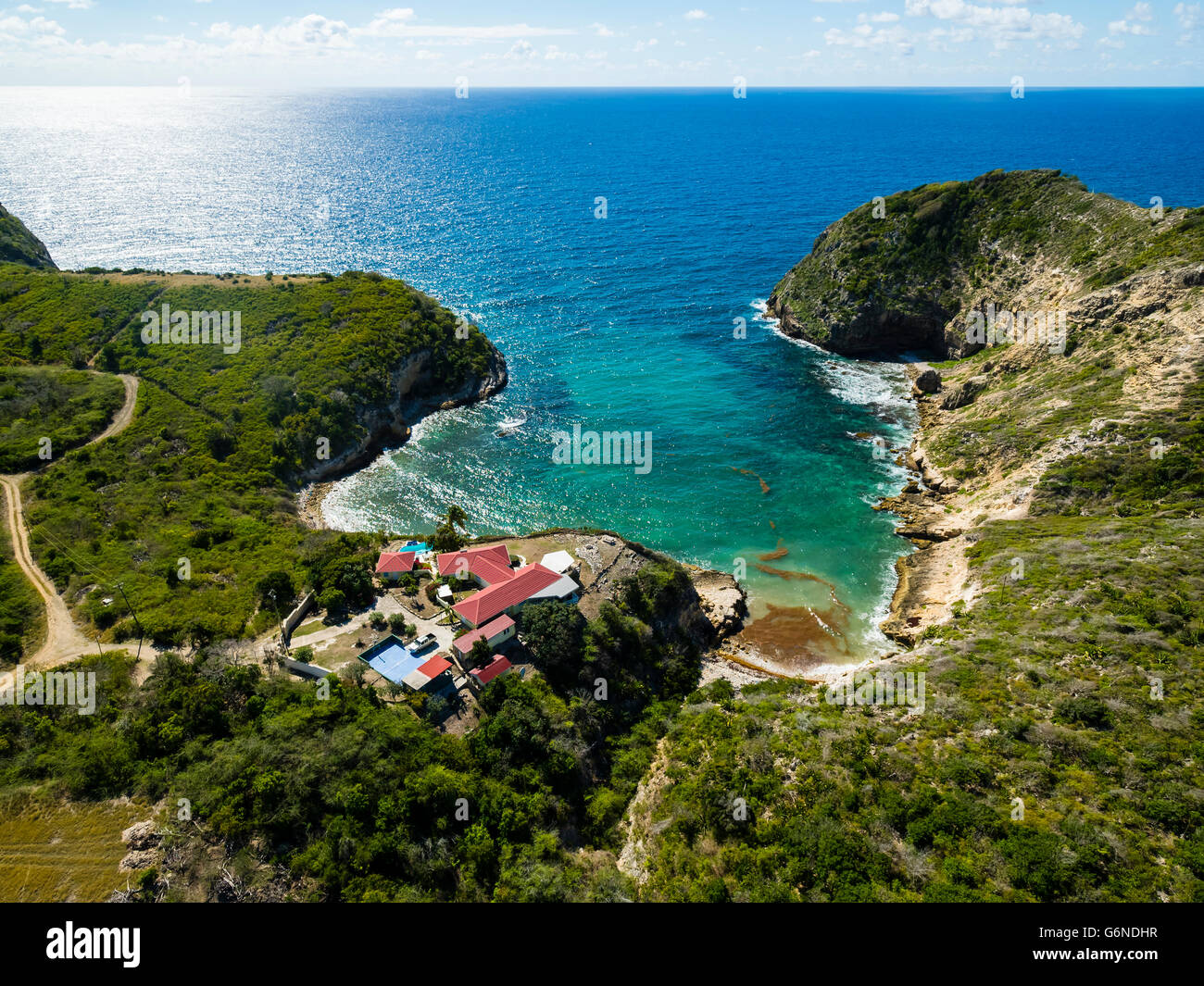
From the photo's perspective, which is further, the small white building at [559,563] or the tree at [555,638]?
the small white building at [559,563]

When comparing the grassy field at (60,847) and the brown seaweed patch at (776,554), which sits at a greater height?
the brown seaweed patch at (776,554)

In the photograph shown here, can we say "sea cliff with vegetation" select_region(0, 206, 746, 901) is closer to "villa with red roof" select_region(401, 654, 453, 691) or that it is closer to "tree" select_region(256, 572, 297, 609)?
"tree" select_region(256, 572, 297, 609)

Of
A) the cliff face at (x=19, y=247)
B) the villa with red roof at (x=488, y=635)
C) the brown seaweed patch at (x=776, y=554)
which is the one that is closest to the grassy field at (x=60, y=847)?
the villa with red roof at (x=488, y=635)

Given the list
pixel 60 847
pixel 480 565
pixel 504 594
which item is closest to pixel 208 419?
pixel 480 565

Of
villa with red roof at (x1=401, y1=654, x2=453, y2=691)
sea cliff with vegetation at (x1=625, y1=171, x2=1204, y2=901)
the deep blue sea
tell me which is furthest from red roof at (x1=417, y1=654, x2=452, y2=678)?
the deep blue sea

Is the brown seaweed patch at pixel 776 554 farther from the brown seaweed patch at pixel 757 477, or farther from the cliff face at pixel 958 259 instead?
the cliff face at pixel 958 259

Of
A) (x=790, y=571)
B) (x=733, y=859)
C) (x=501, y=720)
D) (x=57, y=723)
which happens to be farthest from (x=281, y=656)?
(x=790, y=571)
